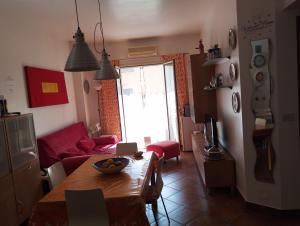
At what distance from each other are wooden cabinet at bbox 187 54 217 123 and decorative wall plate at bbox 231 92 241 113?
1055mm

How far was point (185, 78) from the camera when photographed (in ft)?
18.2

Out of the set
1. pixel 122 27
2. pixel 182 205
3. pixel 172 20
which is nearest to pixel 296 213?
A: pixel 182 205

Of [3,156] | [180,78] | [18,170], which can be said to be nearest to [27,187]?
[18,170]

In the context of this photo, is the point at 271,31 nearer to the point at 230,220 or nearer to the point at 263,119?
the point at 263,119

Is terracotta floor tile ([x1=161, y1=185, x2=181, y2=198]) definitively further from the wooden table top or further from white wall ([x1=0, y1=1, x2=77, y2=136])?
white wall ([x1=0, y1=1, x2=77, y2=136])

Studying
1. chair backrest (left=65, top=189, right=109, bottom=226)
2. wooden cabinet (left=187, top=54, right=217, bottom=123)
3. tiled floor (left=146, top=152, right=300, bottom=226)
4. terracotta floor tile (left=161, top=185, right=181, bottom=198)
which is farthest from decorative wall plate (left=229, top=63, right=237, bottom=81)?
chair backrest (left=65, top=189, right=109, bottom=226)

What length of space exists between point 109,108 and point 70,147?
169 centimetres

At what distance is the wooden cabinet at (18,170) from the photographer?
8.23 feet

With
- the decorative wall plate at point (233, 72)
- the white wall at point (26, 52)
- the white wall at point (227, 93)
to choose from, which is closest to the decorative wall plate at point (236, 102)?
the white wall at point (227, 93)

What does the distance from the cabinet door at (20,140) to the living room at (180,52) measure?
0.45 m

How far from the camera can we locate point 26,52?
12.0 ft

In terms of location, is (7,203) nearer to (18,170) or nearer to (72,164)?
(18,170)

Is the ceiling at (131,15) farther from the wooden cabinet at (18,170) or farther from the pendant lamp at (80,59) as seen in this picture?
the wooden cabinet at (18,170)

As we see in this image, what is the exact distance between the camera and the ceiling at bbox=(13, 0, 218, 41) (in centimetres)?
327
